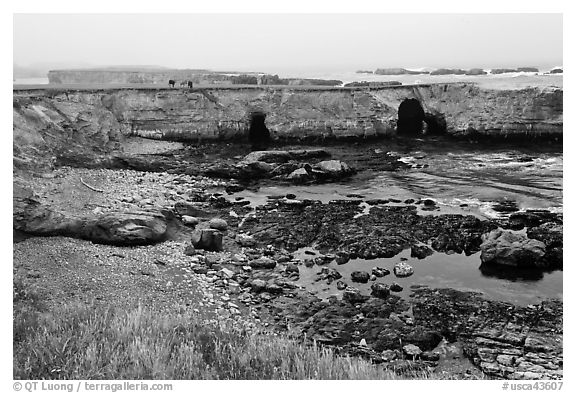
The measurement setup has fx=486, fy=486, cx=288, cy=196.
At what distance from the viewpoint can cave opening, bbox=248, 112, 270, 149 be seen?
39.4m

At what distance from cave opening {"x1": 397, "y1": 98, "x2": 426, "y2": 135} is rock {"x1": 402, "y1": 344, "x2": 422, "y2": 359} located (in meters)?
32.3

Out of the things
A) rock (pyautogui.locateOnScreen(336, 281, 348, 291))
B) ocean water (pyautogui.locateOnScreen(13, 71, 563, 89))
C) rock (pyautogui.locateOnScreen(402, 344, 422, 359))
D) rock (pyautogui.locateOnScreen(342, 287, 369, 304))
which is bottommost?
rock (pyautogui.locateOnScreen(402, 344, 422, 359))

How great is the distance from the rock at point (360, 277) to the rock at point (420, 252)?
264 cm

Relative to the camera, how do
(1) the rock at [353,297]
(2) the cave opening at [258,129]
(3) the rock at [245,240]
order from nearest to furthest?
(1) the rock at [353,297] → (3) the rock at [245,240] → (2) the cave opening at [258,129]

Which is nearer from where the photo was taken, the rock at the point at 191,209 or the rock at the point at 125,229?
the rock at the point at 125,229

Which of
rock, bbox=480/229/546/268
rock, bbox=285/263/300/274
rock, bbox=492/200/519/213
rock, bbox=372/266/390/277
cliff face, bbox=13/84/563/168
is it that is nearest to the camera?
rock, bbox=372/266/390/277

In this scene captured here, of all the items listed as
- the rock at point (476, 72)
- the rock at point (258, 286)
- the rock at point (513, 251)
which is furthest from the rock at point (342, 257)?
the rock at point (476, 72)

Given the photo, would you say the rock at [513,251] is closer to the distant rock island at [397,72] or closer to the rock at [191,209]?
the rock at [191,209]

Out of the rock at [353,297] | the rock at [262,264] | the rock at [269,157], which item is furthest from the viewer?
the rock at [269,157]

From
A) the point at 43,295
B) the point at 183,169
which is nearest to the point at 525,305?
the point at 43,295

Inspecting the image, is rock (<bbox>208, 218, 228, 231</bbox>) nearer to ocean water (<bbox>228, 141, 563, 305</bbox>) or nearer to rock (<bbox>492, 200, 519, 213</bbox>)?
ocean water (<bbox>228, 141, 563, 305</bbox>)

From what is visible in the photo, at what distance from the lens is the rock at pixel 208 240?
16.9 m

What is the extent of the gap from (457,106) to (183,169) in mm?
24030

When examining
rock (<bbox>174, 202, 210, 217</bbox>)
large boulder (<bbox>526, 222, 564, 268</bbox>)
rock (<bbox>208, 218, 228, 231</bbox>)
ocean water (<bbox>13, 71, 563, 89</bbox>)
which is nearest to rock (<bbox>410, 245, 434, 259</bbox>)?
large boulder (<bbox>526, 222, 564, 268</bbox>)
